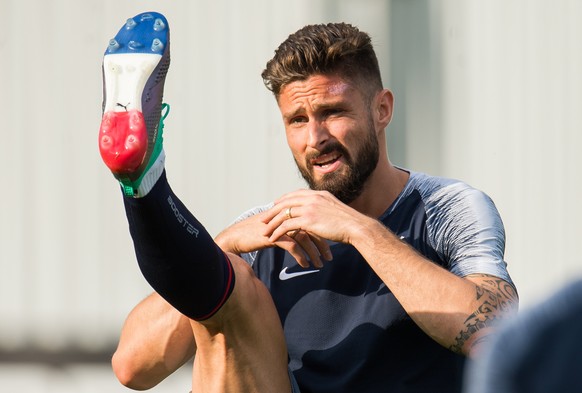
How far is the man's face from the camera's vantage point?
3.27m

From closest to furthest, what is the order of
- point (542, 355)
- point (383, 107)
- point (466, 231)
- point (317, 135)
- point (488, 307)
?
1. point (542, 355)
2. point (488, 307)
3. point (466, 231)
4. point (317, 135)
5. point (383, 107)

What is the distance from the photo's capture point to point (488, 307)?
2773mm

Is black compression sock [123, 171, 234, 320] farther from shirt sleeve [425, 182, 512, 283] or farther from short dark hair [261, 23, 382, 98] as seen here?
short dark hair [261, 23, 382, 98]

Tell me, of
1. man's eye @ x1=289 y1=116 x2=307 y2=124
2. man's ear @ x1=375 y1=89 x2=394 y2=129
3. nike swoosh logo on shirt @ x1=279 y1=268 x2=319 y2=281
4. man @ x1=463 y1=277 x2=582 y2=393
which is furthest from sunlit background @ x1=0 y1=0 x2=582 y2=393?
man @ x1=463 y1=277 x2=582 y2=393

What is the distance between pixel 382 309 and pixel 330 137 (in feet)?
1.77

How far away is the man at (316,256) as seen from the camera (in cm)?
257

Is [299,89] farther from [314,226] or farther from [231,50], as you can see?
[231,50]

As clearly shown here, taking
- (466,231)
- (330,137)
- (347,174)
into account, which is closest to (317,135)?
(330,137)

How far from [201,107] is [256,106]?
24 cm

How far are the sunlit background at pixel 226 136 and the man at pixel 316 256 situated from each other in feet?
4.47

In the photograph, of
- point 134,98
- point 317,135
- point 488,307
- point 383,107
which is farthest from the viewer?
point 383,107

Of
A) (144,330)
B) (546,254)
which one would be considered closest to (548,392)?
(144,330)

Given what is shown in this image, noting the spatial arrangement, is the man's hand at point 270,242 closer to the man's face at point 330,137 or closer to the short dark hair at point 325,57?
the man's face at point 330,137

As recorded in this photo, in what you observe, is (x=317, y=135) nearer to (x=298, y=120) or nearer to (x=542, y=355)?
(x=298, y=120)
